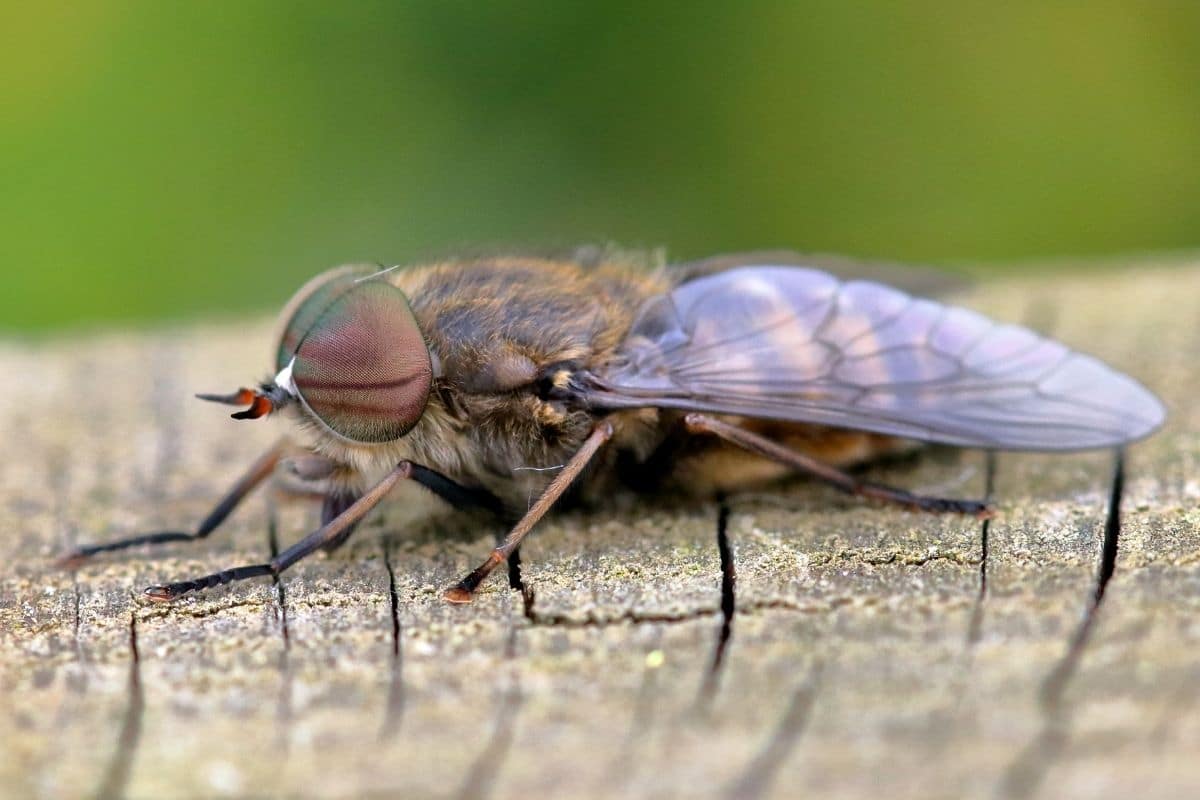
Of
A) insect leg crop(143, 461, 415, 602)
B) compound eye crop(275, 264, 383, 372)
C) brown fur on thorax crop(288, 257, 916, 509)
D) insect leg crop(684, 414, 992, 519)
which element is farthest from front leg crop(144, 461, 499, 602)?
insect leg crop(684, 414, 992, 519)

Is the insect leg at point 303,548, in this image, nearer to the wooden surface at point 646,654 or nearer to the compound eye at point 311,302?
the wooden surface at point 646,654

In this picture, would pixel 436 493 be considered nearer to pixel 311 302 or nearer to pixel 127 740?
pixel 311 302

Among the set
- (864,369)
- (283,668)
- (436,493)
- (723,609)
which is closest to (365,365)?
(436,493)

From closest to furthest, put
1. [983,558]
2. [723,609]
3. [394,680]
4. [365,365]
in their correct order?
[394,680], [723,609], [983,558], [365,365]

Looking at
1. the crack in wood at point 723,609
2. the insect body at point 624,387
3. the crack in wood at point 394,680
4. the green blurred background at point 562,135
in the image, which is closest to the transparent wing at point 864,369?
the insect body at point 624,387

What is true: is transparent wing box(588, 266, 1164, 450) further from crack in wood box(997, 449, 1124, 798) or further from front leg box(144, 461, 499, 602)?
crack in wood box(997, 449, 1124, 798)

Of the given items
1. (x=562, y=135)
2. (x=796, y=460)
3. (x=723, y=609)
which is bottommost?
(x=723, y=609)
